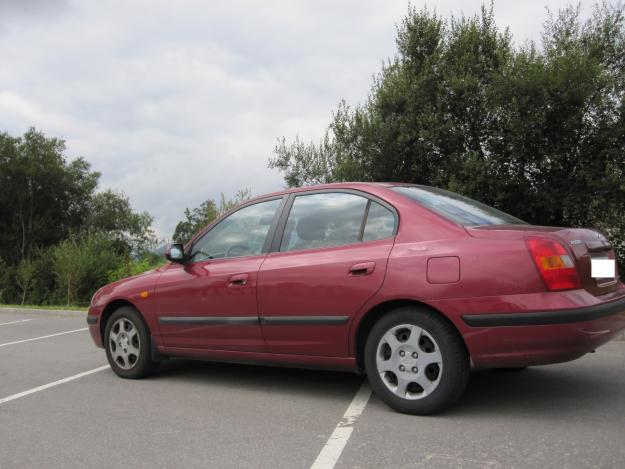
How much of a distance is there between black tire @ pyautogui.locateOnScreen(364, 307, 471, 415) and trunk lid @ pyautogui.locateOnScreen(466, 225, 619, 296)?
0.64 metres

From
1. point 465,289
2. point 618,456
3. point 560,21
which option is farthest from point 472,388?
point 560,21

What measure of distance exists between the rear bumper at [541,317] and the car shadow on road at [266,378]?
56.6 inches

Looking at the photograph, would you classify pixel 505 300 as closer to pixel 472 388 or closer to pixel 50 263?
pixel 472 388

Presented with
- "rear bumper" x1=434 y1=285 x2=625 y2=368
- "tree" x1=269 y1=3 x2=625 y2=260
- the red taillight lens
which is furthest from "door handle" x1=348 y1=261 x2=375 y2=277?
"tree" x1=269 y1=3 x2=625 y2=260

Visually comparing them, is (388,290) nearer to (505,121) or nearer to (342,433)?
(342,433)

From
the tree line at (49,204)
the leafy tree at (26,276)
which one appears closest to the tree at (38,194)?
the tree line at (49,204)

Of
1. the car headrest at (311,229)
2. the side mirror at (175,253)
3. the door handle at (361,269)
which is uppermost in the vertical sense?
the car headrest at (311,229)

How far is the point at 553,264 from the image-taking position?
11.9 ft

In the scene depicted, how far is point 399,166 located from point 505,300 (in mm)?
12466

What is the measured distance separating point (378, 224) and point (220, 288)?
144 centimetres

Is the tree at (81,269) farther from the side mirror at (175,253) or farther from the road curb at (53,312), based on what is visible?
the side mirror at (175,253)

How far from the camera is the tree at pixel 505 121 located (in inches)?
508

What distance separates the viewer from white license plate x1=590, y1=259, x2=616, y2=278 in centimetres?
388

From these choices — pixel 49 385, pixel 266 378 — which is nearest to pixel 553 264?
pixel 266 378
